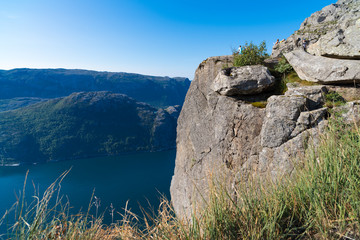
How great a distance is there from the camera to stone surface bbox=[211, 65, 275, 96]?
469 inches

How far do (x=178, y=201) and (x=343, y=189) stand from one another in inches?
839

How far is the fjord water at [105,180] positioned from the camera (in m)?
82.0

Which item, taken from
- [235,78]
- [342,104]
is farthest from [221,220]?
[235,78]

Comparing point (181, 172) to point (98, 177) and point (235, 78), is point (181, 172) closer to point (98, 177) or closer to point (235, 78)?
point (235, 78)

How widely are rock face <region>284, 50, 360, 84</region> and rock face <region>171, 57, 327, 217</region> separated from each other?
1080mm

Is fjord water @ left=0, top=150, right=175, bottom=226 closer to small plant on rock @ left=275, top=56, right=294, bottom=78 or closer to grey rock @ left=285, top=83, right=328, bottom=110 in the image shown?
small plant on rock @ left=275, top=56, right=294, bottom=78

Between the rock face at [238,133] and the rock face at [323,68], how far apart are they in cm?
108

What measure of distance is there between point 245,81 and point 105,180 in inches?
4336

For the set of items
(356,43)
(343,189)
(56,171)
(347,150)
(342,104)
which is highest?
(356,43)

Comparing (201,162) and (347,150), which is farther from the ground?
(347,150)

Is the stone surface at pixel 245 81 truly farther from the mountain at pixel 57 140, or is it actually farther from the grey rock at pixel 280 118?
the mountain at pixel 57 140

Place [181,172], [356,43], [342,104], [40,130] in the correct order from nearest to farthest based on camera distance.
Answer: [342,104] < [356,43] < [181,172] < [40,130]

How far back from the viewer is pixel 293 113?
28.3ft

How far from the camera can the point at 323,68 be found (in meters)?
9.70
